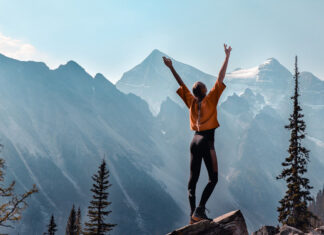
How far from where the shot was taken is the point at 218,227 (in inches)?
317

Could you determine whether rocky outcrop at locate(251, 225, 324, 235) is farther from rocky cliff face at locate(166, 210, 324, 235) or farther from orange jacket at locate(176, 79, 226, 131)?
orange jacket at locate(176, 79, 226, 131)

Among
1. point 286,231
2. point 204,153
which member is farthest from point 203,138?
point 286,231

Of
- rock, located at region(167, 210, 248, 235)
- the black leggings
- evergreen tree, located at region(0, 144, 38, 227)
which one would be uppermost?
evergreen tree, located at region(0, 144, 38, 227)

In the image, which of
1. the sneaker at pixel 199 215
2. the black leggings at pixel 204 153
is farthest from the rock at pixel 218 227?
the black leggings at pixel 204 153

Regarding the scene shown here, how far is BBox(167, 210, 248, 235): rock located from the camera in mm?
7953

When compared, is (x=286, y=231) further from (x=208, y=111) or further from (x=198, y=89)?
(x=198, y=89)

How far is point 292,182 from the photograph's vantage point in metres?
25.6

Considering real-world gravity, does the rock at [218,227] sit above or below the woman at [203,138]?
below

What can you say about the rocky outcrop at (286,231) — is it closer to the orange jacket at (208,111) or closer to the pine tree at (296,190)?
the orange jacket at (208,111)

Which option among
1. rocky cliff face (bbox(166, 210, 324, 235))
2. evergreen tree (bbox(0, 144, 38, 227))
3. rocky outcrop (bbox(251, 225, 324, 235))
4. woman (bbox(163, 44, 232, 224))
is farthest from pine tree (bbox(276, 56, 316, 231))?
woman (bbox(163, 44, 232, 224))

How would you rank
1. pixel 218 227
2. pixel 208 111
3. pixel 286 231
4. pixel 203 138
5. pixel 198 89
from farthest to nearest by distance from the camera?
1. pixel 286 231
2. pixel 198 89
3. pixel 208 111
4. pixel 203 138
5. pixel 218 227

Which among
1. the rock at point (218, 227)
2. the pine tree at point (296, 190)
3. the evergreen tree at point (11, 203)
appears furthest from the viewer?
the pine tree at point (296, 190)

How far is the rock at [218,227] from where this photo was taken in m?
7.95

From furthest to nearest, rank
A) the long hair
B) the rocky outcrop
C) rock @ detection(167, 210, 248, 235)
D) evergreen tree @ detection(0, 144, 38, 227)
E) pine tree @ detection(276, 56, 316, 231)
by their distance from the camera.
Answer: pine tree @ detection(276, 56, 316, 231) → evergreen tree @ detection(0, 144, 38, 227) → the rocky outcrop → the long hair → rock @ detection(167, 210, 248, 235)
